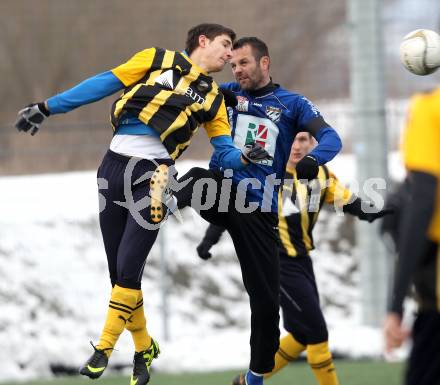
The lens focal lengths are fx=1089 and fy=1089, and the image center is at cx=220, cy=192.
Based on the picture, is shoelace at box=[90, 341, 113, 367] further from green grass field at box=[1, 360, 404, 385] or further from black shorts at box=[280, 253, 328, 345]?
green grass field at box=[1, 360, 404, 385]

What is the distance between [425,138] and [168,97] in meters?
2.19

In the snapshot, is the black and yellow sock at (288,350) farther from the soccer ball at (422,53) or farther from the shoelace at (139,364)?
the soccer ball at (422,53)

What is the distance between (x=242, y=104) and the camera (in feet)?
20.7

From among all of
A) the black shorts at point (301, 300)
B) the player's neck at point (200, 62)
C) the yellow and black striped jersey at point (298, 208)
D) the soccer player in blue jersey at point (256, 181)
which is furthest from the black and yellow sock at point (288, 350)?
the player's neck at point (200, 62)

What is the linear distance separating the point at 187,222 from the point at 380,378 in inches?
212

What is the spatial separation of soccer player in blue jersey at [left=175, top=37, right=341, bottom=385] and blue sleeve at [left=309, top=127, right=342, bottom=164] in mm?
128

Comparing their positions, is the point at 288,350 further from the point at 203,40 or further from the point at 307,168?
the point at 203,40

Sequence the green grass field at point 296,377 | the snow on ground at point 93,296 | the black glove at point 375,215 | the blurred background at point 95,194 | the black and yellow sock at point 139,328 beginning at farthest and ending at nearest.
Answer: the blurred background at point 95,194 → the snow on ground at point 93,296 → the green grass field at point 296,377 → the black glove at point 375,215 → the black and yellow sock at point 139,328

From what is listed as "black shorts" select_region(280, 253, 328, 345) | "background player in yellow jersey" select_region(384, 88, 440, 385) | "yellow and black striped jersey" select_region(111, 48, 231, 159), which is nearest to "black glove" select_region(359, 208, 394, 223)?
"black shorts" select_region(280, 253, 328, 345)

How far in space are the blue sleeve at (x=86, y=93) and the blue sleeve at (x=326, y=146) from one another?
44.7 inches

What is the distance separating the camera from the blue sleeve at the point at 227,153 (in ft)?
19.0

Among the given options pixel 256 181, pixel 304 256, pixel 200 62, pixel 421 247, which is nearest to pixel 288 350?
pixel 304 256

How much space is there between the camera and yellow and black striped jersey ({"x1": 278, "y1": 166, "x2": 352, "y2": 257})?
7.14m

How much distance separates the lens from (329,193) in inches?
279
